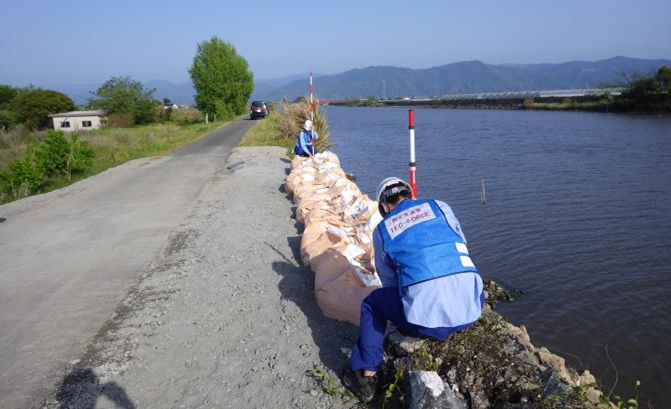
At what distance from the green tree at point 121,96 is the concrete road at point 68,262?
44669 mm

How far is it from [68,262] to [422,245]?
17.4 feet

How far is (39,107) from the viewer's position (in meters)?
54.5

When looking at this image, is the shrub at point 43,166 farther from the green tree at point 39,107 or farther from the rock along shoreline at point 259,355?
the green tree at point 39,107

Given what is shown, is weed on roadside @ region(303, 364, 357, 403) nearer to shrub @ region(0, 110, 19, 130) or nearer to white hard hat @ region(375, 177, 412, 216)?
white hard hat @ region(375, 177, 412, 216)

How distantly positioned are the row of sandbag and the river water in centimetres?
227

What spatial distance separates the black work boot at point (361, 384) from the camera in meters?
3.16

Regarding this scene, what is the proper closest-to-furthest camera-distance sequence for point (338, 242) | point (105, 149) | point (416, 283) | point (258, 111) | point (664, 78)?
point (416, 283), point (338, 242), point (105, 149), point (664, 78), point (258, 111)

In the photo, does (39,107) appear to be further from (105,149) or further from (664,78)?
(664,78)

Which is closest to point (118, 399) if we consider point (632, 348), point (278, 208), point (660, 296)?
point (632, 348)

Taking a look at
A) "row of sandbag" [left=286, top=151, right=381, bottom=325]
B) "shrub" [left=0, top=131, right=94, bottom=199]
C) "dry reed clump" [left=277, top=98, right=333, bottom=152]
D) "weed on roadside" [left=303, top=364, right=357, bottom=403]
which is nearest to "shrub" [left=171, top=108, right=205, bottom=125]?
"dry reed clump" [left=277, top=98, right=333, bottom=152]

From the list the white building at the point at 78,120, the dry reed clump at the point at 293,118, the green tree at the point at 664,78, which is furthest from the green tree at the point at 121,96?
the green tree at the point at 664,78

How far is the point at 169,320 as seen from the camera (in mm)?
4582

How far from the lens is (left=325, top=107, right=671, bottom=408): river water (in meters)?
5.55

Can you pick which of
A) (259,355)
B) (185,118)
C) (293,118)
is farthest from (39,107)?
(259,355)
